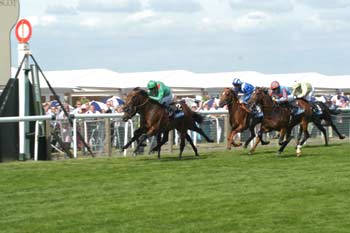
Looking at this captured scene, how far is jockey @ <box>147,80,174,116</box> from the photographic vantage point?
19719mm

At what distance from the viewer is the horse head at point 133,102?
19.0 metres

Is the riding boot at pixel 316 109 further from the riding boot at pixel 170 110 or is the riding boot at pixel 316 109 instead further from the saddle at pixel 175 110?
the riding boot at pixel 170 110

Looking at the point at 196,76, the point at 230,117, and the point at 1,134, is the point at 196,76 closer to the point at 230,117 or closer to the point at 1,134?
the point at 230,117

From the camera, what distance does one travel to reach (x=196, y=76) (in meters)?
45.8

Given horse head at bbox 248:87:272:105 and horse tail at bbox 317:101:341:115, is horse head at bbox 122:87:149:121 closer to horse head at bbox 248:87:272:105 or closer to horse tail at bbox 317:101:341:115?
horse head at bbox 248:87:272:105

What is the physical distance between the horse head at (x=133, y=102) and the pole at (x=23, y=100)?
262 centimetres

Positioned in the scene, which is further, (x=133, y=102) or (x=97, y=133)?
(x=97, y=133)

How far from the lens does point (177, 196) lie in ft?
42.4

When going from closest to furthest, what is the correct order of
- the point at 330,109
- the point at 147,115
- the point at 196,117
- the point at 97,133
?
the point at 147,115 < the point at 196,117 < the point at 97,133 < the point at 330,109

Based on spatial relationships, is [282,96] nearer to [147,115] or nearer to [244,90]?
[244,90]

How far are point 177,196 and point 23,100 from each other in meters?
8.58

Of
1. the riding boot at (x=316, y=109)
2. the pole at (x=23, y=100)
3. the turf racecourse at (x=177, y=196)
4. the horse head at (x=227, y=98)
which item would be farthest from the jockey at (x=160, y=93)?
the riding boot at (x=316, y=109)

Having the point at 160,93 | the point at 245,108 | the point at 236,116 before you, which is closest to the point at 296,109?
the point at 245,108

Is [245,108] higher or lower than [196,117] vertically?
higher
